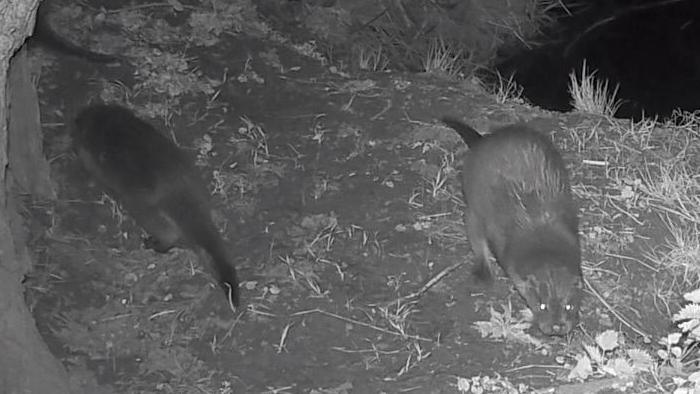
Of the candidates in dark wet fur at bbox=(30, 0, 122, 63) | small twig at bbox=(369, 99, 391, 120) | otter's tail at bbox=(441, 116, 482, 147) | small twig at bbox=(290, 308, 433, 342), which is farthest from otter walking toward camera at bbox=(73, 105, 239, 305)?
otter's tail at bbox=(441, 116, 482, 147)

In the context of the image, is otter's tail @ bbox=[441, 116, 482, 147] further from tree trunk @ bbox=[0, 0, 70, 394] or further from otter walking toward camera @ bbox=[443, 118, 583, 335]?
tree trunk @ bbox=[0, 0, 70, 394]

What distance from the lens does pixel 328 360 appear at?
448 cm

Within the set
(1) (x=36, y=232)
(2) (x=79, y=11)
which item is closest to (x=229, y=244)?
(1) (x=36, y=232)

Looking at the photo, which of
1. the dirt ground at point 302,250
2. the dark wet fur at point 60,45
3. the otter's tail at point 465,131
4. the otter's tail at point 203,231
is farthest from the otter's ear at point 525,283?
the dark wet fur at point 60,45

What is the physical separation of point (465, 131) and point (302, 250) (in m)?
1.12

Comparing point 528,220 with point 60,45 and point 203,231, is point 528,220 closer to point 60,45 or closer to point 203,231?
point 203,231

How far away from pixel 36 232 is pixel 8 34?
1.45 meters

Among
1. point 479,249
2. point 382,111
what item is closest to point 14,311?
point 479,249

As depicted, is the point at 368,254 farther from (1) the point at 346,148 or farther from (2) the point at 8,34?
(2) the point at 8,34

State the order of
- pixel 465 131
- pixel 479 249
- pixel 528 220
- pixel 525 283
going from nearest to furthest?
pixel 525 283, pixel 528 220, pixel 479 249, pixel 465 131

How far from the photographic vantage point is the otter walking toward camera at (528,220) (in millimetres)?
4520

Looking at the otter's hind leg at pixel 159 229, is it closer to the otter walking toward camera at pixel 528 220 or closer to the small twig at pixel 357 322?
the small twig at pixel 357 322

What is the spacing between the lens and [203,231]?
491 cm

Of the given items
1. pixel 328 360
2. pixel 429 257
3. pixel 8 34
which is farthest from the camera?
pixel 429 257
